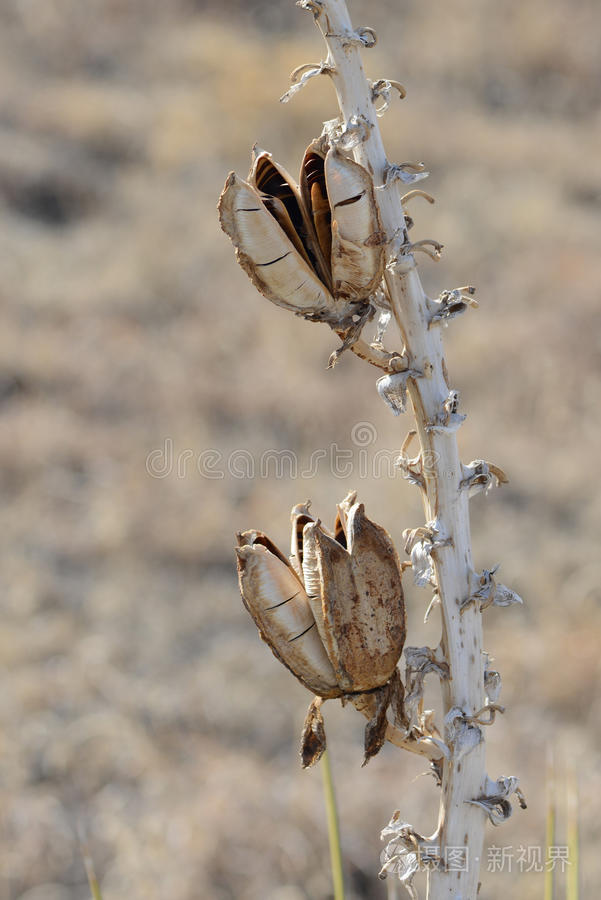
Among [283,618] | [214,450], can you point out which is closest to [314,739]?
[283,618]

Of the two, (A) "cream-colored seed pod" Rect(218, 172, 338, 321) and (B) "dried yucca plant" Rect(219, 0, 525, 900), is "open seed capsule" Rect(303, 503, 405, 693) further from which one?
(A) "cream-colored seed pod" Rect(218, 172, 338, 321)

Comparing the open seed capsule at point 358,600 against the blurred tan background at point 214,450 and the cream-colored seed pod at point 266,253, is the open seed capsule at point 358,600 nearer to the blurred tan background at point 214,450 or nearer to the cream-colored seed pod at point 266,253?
the cream-colored seed pod at point 266,253

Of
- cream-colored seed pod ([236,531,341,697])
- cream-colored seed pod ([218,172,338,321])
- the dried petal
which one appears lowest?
the dried petal

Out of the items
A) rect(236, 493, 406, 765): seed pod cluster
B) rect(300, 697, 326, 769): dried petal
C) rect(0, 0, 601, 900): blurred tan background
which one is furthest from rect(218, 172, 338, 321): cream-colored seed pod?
rect(0, 0, 601, 900): blurred tan background

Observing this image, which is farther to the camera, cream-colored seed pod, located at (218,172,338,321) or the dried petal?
the dried petal

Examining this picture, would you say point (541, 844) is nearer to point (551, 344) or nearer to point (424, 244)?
point (424, 244)

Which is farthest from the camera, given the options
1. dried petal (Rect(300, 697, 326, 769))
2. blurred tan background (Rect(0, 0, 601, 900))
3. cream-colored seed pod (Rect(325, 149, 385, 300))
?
blurred tan background (Rect(0, 0, 601, 900))

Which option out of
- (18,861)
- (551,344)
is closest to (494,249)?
(551,344)

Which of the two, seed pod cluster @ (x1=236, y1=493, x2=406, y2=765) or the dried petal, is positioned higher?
seed pod cluster @ (x1=236, y1=493, x2=406, y2=765)

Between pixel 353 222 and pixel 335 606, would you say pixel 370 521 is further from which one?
pixel 353 222
